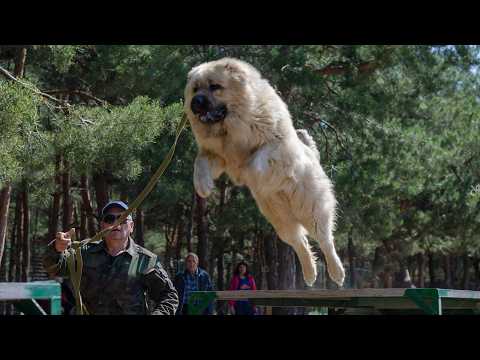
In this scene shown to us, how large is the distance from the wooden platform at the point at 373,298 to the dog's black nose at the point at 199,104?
1837mm

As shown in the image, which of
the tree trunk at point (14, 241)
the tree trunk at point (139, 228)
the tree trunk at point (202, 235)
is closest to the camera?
the tree trunk at point (202, 235)

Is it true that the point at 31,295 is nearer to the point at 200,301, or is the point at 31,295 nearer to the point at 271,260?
the point at 200,301

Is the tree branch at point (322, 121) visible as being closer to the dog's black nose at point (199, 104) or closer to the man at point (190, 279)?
the man at point (190, 279)

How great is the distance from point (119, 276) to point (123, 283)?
61mm

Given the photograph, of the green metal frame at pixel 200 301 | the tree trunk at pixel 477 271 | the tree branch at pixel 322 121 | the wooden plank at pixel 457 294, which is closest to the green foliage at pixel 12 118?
the green metal frame at pixel 200 301

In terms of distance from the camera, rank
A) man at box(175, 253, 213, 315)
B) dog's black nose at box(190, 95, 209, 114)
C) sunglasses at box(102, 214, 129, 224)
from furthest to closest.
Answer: man at box(175, 253, 213, 315), dog's black nose at box(190, 95, 209, 114), sunglasses at box(102, 214, 129, 224)

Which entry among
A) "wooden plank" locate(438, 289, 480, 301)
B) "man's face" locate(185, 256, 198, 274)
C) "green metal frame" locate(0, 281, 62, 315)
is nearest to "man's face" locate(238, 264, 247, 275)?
"man's face" locate(185, 256, 198, 274)

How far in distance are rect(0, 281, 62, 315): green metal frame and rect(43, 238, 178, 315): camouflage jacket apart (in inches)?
49.9

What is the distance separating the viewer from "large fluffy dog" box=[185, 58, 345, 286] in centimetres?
562

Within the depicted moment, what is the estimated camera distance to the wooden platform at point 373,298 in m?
5.10

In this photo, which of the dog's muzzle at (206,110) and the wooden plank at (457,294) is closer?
the wooden plank at (457,294)

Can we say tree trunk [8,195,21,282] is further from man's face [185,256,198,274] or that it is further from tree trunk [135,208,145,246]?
man's face [185,256,198,274]
